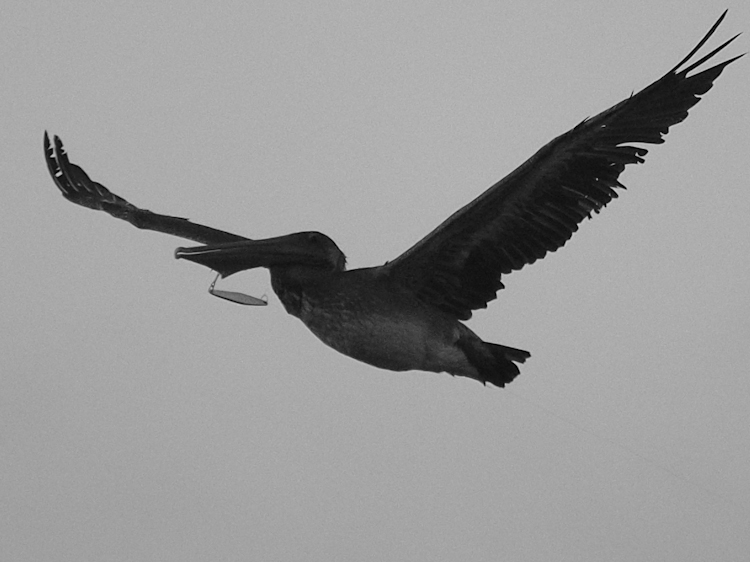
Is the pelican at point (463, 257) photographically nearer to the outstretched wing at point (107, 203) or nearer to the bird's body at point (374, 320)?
the bird's body at point (374, 320)

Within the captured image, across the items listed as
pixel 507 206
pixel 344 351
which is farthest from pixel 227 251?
pixel 507 206

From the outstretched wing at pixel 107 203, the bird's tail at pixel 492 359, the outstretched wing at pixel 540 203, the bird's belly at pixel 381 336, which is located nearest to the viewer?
the outstretched wing at pixel 540 203

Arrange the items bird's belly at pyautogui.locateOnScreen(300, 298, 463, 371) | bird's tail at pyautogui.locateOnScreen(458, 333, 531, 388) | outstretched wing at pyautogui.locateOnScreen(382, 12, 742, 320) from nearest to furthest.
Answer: outstretched wing at pyautogui.locateOnScreen(382, 12, 742, 320), bird's belly at pyautogui.locateOnScreen(300, 298, 463, 371), bird's tail at pyautogui.locateOnScreen(458, 333, 531, 388)

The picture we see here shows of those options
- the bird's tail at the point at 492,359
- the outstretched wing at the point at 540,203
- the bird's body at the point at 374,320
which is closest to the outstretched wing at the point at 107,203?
the bird's body at the point at 374,320

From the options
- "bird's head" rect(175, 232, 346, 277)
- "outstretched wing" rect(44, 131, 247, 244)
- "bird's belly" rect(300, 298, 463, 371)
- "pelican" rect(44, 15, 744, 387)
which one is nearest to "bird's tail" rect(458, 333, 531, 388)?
"pelican" rect(44, 15, 744, 387)

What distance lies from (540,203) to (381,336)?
608mm

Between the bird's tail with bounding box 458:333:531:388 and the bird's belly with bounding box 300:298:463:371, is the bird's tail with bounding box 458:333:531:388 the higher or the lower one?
the higher one

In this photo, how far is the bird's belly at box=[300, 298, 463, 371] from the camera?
11.0ft

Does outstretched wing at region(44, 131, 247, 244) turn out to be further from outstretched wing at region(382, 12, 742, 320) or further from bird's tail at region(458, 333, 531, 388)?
bird's tail at region(458, 333, 531, 388)

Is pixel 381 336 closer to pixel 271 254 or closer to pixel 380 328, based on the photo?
pixel 380 328

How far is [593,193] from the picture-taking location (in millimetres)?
3332

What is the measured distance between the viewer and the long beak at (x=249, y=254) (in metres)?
3.28

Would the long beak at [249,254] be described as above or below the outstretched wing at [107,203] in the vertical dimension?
below

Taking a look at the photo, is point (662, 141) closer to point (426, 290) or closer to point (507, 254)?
point (507, 254)
